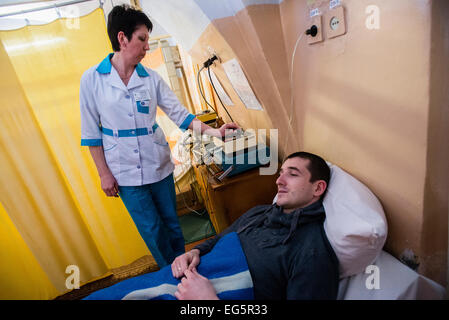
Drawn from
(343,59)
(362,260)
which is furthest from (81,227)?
(343,59)

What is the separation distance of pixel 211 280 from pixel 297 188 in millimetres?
502

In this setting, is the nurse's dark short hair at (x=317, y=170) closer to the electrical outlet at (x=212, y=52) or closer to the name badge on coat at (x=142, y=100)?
the name badge on coat at (x=142, y=100)

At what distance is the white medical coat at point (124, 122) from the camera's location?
1262 millimetres

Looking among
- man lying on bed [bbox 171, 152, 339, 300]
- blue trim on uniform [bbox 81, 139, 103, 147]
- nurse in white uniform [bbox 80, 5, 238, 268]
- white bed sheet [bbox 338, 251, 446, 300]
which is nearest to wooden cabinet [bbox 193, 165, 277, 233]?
nurse in white uniform [bbox 80, 5, 238, 268]

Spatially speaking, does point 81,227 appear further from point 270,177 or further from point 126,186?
point 270,177

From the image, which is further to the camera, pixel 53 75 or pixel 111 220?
pixel 111 220

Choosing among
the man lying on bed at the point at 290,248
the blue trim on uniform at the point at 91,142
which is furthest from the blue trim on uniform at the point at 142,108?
the man lying on bed at the point at 290,248

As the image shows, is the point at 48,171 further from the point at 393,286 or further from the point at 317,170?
the point at 393,286

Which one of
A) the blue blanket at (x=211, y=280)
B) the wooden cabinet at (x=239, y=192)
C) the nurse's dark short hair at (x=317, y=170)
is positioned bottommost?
the wooden cabinet at (x=239, y=192)

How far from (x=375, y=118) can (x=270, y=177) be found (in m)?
0.94

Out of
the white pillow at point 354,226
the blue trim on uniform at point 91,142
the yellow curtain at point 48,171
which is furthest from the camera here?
the yellow curtain at point 48,171

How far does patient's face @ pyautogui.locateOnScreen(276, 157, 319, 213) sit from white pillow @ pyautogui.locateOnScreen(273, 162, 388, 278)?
91mm

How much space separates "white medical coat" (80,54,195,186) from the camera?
4.14 ft

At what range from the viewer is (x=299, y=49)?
3.88 ft
